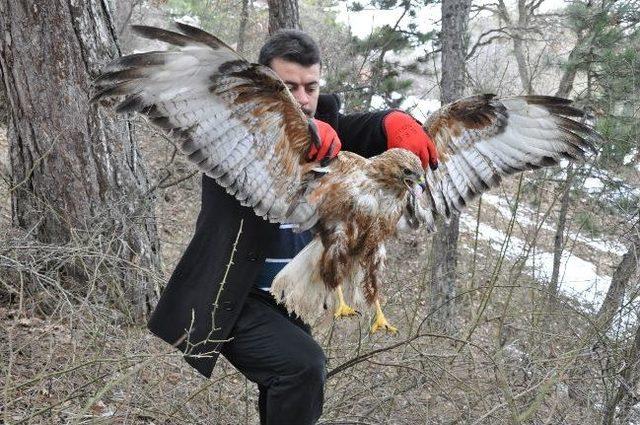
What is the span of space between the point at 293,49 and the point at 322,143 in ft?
1.46

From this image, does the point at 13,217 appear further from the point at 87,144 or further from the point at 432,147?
the point at 432,147

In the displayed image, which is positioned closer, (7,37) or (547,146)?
(547,146)

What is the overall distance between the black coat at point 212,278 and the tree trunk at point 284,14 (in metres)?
4.79

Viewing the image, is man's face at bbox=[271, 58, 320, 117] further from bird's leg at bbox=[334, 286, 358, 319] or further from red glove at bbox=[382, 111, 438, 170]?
bird's leg at bbox=[334, 286, 358, 319]

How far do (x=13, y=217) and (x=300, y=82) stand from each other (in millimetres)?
2908

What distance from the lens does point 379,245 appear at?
3252 millimetres

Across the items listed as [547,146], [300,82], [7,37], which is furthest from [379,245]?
[7,37]

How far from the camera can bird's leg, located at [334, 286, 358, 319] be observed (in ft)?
10.4

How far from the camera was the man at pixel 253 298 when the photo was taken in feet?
9.23

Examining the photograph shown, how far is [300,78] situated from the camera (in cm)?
320

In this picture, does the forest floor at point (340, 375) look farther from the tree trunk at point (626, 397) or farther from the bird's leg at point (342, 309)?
the bird's leg at point (342, 309)

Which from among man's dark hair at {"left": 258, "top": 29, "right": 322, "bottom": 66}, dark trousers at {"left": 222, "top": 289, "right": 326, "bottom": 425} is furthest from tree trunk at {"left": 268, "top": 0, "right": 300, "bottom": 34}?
dark trousers at {"left": 222, "top": 289, "right": 326, "bottom": 425}

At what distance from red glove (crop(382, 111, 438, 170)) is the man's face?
1.35 feet

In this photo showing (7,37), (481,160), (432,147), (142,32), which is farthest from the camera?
(7,37)
